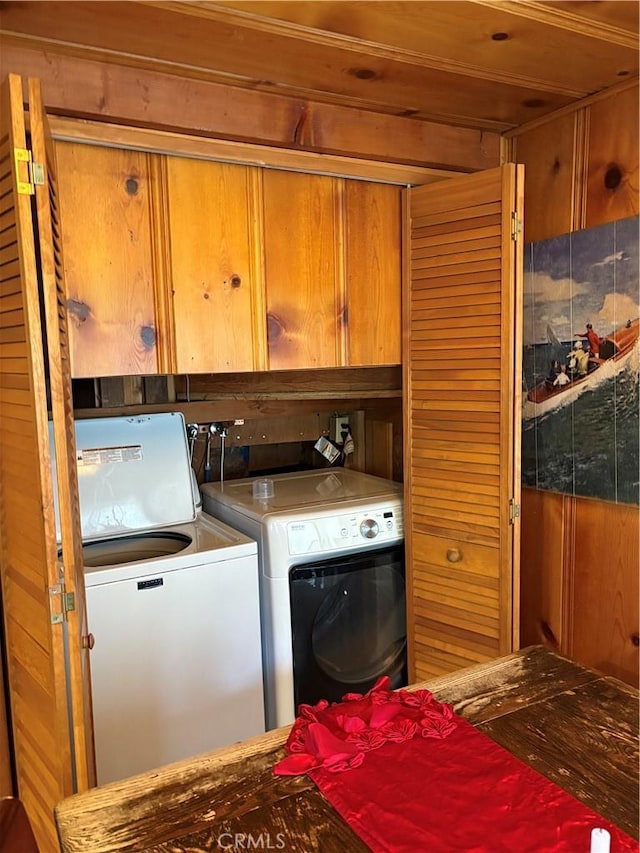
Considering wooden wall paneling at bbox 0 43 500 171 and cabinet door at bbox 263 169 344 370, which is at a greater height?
wooden wall paneling at bbox 0 43 500 171

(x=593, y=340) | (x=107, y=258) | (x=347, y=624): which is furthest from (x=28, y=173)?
(x=347, y=624)

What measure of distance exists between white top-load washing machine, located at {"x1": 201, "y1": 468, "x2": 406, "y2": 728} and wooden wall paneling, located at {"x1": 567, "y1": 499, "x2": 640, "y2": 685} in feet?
1.93

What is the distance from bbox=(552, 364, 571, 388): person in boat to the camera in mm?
1947

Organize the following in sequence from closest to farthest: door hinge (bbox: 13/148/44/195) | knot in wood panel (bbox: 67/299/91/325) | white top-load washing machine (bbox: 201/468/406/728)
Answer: door hinge (bbox: 13/148/44/195) → knot in wood panel (bbox: 67/299/91/325) → white top-load washing machine (bbox: 201/468/406/728)

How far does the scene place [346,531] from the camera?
6.99 ft

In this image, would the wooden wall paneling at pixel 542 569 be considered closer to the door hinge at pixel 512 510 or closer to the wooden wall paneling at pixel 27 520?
the door hinge at pixel 512 510

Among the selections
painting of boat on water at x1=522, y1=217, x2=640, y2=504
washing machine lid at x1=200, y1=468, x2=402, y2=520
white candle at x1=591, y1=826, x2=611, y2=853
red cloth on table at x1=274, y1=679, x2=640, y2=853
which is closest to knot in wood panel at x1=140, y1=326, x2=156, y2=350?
washing machine lid at x1=200, y1=468, x2=402, y2=520

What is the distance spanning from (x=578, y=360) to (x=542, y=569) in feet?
2.26

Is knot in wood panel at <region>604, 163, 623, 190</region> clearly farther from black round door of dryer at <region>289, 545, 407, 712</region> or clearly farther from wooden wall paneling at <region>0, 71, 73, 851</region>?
wooden wall paneling at <region>0, 71, 73, 851</region>

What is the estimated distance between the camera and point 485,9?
138 centimetres

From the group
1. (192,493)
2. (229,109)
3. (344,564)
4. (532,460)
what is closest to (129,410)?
(192,493)

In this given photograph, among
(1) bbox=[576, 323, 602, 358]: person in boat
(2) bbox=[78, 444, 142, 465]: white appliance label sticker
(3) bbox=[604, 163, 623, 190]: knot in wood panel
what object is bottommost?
(2) bbox=[78, 444, 142, 465]: white appliance label sticker

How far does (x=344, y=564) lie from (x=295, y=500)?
28cm

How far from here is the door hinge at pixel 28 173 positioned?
125 cm
